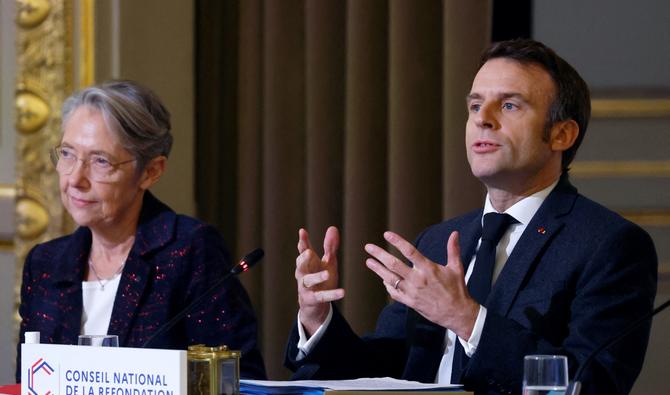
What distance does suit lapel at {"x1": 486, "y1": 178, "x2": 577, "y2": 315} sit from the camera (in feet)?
7.51

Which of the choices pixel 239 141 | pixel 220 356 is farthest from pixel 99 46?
pixel 220 356

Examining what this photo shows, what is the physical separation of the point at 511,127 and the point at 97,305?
115cm

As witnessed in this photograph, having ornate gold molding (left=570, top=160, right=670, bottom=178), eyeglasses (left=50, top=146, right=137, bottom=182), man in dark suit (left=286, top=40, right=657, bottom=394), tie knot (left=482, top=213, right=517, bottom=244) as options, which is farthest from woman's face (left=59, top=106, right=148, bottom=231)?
ornate gold molding (left=570, top=160, right=670, bottom=178)

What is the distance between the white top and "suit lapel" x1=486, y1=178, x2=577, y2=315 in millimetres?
1021

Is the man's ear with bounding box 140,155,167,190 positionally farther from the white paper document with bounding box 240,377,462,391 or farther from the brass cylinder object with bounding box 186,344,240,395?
the brass cylinder object with bounding box 186,344,240,395

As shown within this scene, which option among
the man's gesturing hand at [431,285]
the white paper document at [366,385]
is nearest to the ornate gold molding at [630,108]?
the man's gesturing hand at [431,285]

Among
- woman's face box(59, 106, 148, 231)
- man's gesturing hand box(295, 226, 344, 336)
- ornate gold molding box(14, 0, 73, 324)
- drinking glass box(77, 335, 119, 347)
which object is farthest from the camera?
ornate gold molding box(14, 0, 73, 324)

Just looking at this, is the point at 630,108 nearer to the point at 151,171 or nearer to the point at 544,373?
the point at 151,171

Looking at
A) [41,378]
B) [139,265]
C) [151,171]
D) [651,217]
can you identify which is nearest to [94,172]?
[151,171]

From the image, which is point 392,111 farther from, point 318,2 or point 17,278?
point 17,278

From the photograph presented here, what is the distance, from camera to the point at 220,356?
6.05ft

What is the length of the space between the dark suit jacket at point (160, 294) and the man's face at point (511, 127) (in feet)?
2.44

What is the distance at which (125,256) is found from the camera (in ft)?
9.68

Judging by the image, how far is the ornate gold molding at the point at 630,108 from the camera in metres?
3.49
